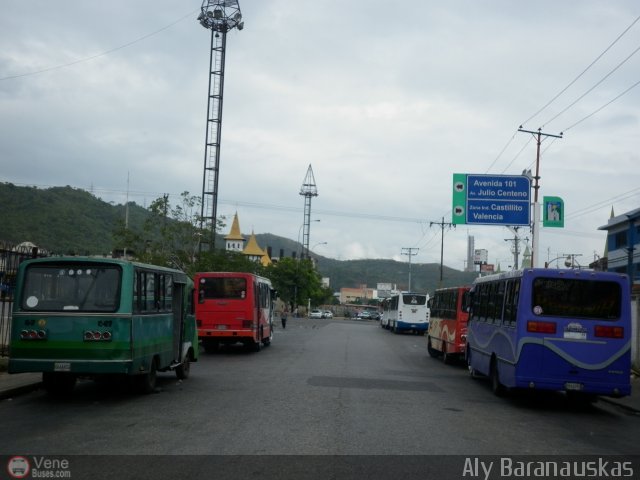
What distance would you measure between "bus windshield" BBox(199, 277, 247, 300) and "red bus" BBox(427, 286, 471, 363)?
7.24 metres

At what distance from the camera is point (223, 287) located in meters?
24.6

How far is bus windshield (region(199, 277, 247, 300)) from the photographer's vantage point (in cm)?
2448

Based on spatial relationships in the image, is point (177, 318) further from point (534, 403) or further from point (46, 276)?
point (534, 403)

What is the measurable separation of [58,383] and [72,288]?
2.10m

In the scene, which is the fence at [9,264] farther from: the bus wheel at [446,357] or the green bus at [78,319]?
the bus wheel at [446,357]

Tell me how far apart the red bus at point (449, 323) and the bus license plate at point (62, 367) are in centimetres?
1248

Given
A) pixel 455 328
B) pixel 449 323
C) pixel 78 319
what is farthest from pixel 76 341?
pixel 449 323

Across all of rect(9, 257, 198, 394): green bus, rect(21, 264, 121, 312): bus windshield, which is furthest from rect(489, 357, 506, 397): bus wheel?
rect(21, 264, 121, 312): bus windshield

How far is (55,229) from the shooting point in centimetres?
5959

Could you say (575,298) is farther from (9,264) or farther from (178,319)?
(9,264)

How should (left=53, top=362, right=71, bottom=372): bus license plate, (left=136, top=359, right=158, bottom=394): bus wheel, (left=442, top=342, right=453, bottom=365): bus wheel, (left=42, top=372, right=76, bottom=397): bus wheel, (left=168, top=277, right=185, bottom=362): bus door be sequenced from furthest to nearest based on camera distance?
(left=442, top=342, right=453, bottom=365): bus wheel, (left=168, top=277, right=185, bottom=362): bus door, (left=136, top=359, right=158, bottom=394): bus wheel, (left=42, top=372, right=76, bottom=397): bus wheel, (left=53, top=362, right=71, bottom=372): bus license plate

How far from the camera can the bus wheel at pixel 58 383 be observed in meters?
12.3

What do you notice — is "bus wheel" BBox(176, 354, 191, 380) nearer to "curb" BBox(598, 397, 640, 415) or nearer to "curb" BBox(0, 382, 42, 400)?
"curb" BBox(0, 382, 42, 400)

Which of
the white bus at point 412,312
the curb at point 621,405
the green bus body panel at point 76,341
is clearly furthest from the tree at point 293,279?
the green bus body panel at point 76,341
